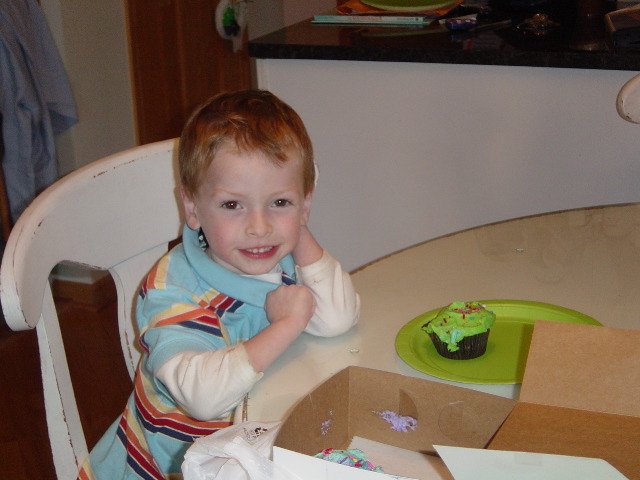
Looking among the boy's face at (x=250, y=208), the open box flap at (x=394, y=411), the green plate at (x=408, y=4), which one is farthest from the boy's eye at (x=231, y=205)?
the green plate at (x=408, y=4)

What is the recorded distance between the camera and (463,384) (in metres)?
0.77

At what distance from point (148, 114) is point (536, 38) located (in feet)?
5.24

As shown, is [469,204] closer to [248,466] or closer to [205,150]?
[205,150]

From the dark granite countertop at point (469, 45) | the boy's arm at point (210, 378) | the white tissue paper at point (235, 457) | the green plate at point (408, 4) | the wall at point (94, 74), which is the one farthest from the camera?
the wall at point (94, 74)

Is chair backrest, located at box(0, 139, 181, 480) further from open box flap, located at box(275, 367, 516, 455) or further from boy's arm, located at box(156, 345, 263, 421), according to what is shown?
open box flap, located at box(275, 367, 516, 455)

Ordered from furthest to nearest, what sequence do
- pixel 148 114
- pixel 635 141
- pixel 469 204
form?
pixel 148 114 → pixel 469 204 → pixel 635 141

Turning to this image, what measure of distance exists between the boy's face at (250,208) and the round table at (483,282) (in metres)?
0.12

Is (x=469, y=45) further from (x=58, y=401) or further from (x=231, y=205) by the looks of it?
(x=58, y=401)

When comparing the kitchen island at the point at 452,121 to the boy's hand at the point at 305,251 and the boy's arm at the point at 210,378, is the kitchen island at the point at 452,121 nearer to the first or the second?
the boy's hand at the point at 305,251

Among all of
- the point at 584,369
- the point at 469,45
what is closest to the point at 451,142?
the point at 469,45

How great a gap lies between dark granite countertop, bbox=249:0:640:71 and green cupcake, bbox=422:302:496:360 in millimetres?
1145

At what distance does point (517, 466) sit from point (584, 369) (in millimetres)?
122

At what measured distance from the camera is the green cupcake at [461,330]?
80 cm

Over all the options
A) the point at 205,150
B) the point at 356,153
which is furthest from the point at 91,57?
the point at 205,150
